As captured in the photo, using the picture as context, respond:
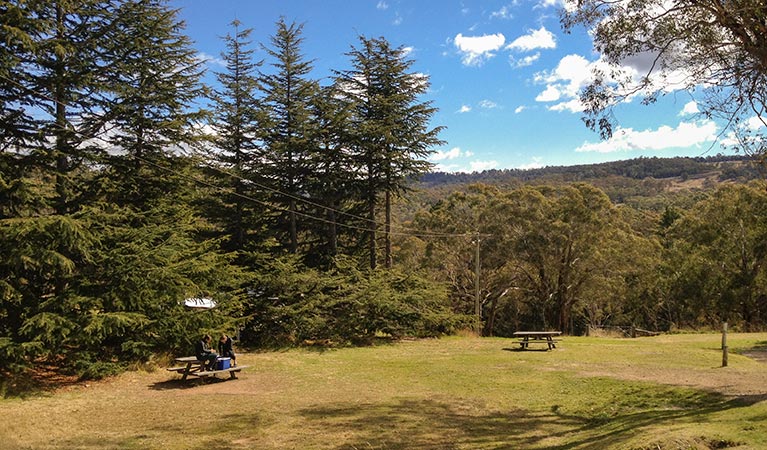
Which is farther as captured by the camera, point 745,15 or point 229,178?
point 229,178

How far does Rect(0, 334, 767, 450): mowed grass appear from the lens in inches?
330

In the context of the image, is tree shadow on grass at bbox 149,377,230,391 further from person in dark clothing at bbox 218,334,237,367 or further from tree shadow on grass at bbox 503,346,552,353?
tree shadow on grass at bbox 503,346,552,353

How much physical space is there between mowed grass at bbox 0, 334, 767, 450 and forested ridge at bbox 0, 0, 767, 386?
284 cm

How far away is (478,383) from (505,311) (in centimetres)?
3383

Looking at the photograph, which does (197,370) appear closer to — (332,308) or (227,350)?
(227,350)

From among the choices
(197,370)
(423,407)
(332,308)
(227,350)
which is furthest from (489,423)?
(332,308)

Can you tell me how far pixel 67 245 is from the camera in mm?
12883

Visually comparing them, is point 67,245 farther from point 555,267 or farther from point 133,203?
point 555,267

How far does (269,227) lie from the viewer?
26594 millimetres

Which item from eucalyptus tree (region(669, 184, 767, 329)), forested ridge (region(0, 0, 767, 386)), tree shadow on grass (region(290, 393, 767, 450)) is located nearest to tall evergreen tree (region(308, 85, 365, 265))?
forested ridge (region(0, 0, 767, 386))

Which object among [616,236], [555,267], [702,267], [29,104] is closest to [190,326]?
[29,104]

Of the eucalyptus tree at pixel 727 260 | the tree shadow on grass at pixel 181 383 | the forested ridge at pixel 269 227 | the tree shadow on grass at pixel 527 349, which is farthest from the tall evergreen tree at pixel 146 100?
the eucalyptus tree at pixel 727 260

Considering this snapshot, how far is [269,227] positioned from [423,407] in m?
17.5

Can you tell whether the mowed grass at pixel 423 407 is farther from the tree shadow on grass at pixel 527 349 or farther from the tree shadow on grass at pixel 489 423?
the tree shadow on grass at pixel 527 349
